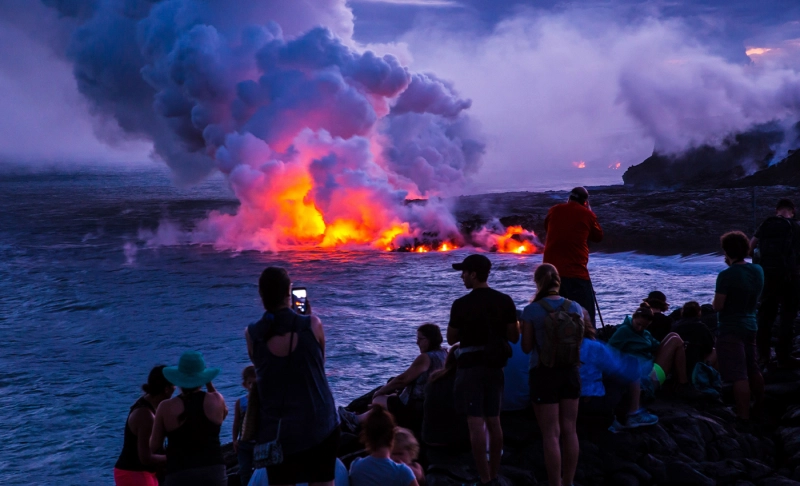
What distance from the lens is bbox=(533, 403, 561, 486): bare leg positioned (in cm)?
570

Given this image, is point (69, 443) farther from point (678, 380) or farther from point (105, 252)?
point (105, 252)

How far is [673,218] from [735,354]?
32.5m

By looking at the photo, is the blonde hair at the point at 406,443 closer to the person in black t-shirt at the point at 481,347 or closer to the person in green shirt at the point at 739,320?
the person in black t-shirt at the point at 481,347

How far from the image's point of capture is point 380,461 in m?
4.80

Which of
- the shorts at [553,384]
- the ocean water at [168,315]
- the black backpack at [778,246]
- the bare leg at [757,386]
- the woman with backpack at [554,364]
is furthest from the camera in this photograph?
the ocean water at [168,315]

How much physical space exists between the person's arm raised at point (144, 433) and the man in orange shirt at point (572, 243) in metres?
4.10

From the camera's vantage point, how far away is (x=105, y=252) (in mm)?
48469

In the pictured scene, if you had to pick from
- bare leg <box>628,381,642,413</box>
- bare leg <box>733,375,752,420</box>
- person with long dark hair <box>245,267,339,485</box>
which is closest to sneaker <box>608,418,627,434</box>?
bare leg <box>628,381,642,413</box>

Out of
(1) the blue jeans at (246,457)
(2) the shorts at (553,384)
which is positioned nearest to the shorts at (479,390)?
(2) the shorts at (553,384)

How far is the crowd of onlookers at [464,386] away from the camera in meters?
4.38

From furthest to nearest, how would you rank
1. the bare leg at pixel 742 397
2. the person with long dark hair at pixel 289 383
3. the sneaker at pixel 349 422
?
the bare leg at pixel 742 397
the sneaker at pixel 349 422
the person with long dark hair at pixel 289 383

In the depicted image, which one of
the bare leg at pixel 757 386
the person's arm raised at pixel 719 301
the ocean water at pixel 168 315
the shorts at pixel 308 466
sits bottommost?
the ocean water at pixel 168 315

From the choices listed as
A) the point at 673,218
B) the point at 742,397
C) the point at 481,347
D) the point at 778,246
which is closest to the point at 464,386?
the point at 481,347

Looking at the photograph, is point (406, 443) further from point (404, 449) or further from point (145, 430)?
point (145, 430)
